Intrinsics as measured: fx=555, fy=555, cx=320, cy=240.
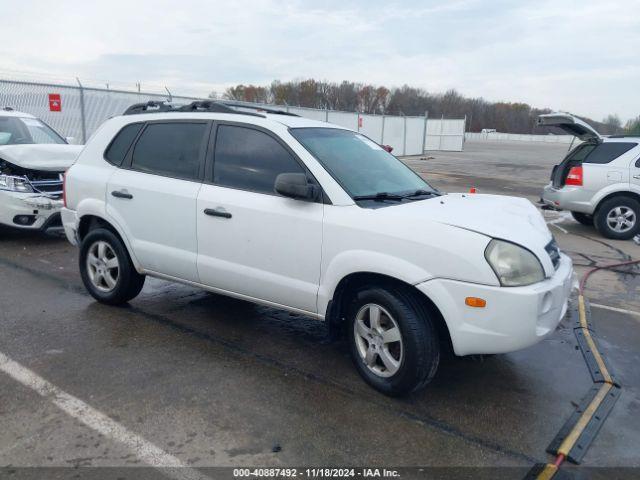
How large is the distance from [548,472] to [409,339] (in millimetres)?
1017

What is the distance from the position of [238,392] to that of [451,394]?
1.43 m

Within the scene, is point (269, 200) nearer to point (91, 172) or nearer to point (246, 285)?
point (246, 285)

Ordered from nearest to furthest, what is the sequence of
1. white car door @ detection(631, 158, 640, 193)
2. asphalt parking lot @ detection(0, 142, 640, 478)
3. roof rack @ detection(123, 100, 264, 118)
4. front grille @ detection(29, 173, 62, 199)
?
asphalt parking lot @ detection(0, 142, 640, 478), roof rack @ detection(123, 100, 264, 118), front grille @ detection(29, 173, 62, 199), white car door @ detection(631, 158, 640, 193)

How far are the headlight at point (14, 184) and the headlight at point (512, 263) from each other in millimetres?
6553

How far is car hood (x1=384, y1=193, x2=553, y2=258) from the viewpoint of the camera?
Answer: 11.2 ft

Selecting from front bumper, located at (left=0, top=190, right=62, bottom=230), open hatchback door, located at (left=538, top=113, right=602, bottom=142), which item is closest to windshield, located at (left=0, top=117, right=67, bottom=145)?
front bumper, located at (left=0, top=190, right=62, bottom=230)

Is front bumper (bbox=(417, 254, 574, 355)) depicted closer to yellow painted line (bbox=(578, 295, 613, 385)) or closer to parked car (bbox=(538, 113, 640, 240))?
yellow painted line (bbox=(578, 295, 613, 385))

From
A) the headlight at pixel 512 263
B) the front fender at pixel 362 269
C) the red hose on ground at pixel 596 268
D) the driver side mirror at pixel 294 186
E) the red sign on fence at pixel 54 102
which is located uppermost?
the red sign on fence at pixel 54 102

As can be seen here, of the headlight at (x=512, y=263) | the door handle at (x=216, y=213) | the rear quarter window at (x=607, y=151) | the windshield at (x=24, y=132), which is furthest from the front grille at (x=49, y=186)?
the rear quarter window at (x=607, y=151)

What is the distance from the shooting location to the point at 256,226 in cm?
402

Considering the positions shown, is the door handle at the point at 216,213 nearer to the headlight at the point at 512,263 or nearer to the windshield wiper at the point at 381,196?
the windshield wiper at the point at 381,196

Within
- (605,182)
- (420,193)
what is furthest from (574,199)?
(420,193)

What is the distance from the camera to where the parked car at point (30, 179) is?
738 cm

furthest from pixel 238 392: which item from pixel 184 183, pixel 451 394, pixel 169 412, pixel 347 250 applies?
pixel 184 183
